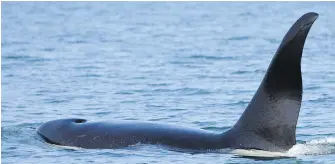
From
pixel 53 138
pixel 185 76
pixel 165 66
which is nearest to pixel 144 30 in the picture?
pixel 165 66

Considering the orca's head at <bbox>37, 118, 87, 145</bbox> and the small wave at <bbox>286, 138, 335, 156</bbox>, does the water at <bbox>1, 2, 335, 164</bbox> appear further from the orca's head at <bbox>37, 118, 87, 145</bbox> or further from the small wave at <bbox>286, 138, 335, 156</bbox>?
the orca's head at <bbox>37, 118, 87, 145</bbox>

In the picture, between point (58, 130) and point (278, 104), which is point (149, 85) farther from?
point (278, 104)

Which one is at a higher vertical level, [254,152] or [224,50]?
[224,50]

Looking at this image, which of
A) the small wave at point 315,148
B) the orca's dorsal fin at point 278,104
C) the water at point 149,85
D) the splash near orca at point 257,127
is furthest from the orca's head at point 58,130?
the small wave at point 315,148

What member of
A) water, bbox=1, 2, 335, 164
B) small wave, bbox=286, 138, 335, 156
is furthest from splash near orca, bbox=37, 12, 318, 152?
small wave, bbox=286, 138, 335, 156

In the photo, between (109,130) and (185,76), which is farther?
(185,76)

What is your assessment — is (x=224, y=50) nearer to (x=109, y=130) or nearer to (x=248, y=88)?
(x=248, y=88)

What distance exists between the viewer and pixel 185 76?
80.3 ft

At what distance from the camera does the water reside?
13.1 m

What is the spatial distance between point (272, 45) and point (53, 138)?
845 inches

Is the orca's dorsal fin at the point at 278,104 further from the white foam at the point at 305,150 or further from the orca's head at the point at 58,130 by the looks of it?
the orca's head at the point at 58,130

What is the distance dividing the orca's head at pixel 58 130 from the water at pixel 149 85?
0.14 metres

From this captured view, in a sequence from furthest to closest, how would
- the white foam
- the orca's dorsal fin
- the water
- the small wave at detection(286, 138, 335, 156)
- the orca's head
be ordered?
1. the orca's head
2. the water
3. the small wave at detection(286, 138, 335, 156)
4. the white foam
5. the orca's dorsal fin

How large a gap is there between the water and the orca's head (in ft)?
0.47
